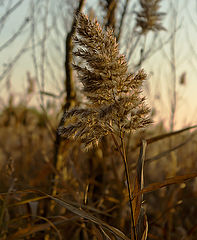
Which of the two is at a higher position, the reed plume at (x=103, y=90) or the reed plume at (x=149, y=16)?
the reed plume at (x=149, y=16)

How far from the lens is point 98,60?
0.93m

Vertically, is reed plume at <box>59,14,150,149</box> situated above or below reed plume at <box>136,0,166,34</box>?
below

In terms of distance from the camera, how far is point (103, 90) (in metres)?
0.97

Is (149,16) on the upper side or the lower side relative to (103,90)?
upper

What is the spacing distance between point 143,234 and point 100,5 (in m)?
1.80

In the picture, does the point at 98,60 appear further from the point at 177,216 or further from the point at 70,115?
the point at 177,216

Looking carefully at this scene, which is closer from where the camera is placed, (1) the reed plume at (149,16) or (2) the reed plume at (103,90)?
(2) the reed plume at (103,90)

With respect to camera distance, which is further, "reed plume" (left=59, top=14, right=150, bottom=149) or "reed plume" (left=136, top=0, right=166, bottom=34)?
"reed plume" (left=136, top=0, right=166, bottom=34)

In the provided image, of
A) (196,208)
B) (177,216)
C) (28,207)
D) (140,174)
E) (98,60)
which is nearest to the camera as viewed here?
(98,60)

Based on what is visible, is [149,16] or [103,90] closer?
[103,90]

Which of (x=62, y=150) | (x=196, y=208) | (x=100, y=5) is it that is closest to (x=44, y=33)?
(x=100, y=5)

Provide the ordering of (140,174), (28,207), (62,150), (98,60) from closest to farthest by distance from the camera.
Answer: (98,60), (140,174), (28,207), (62,150)

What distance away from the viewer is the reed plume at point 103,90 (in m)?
0.94

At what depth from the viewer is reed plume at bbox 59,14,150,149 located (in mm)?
938
